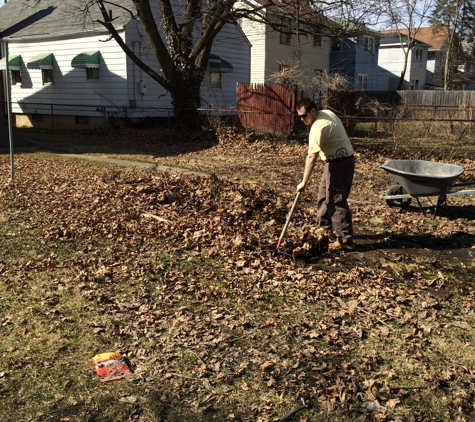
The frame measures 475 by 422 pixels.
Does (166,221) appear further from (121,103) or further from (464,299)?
(121,103)

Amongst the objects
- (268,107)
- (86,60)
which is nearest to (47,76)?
(86,60)

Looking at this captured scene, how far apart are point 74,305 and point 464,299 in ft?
12.7

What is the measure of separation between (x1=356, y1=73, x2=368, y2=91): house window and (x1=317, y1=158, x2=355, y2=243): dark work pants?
121 feet

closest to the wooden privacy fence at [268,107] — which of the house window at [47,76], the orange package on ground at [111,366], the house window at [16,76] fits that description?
the house window at [47,76]

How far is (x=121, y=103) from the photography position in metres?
22.1

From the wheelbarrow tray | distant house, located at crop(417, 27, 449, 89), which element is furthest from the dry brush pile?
distant house, located at crop(417, 27, 449, 89)

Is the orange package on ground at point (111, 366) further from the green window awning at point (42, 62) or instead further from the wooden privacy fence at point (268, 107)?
the green window awning at point (42, 62)

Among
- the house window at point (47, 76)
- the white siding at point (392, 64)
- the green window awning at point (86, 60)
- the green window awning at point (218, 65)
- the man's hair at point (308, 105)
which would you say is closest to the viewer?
the man's hair at point (308, 105)

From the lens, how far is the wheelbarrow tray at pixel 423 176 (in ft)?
25.4

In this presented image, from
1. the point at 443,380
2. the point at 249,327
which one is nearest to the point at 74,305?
the point at 249,327

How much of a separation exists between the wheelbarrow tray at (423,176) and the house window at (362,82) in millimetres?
34388

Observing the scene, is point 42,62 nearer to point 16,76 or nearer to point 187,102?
point 16,76

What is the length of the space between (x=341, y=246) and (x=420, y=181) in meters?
2.18

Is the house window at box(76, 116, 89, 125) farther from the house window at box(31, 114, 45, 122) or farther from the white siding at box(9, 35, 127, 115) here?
the house window at box(31, 114, 45, 122)
